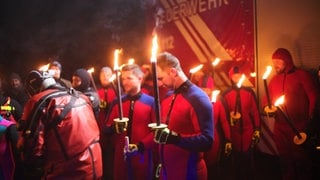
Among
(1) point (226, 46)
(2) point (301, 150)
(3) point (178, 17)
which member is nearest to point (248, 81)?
(1) point (226, 46)

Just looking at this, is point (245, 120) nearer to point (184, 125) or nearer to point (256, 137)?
point (256, 137)

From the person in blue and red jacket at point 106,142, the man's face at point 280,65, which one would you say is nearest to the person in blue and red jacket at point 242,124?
the man's face at point 280,65

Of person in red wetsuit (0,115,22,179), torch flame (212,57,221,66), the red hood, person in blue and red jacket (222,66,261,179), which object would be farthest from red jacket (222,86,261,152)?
person in red wetsuit (0,115,22,179)

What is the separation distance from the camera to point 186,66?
10.8 metres

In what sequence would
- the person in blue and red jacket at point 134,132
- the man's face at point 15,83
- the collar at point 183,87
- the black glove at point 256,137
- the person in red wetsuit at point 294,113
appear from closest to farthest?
the collar at point 183,87 < the person in blue and red jacket at point 134,132 < the person in red wetsuit at point 294,113 < the black glove at point 256,137 < the man's face at point 15,83

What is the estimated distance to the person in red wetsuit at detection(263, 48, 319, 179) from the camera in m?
6.57

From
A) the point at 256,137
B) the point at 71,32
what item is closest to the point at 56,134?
the point at 256,137

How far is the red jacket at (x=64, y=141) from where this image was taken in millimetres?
3795

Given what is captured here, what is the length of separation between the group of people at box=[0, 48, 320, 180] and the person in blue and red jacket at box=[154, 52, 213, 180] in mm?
11

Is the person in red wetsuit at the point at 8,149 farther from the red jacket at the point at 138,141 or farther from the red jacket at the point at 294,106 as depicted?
the red jacket at the point at 294,106

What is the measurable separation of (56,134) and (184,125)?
4.77 ft

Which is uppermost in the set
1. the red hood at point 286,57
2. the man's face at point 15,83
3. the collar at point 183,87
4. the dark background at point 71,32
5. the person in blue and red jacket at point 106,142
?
the dark background at point 71,32

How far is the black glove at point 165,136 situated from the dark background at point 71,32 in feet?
29.6

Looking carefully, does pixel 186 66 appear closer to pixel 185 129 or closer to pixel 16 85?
pixel 16 85
